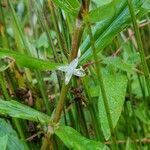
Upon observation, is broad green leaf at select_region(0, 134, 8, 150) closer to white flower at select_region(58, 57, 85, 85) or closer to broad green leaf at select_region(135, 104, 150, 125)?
white flower at select_region(58, 57, 85, 85)

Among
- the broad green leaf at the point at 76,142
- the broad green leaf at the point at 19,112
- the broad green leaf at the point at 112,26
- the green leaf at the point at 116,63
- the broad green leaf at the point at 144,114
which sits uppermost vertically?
the broad green leaf at the point at 112,26

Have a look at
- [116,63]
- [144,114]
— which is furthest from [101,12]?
[144,114]

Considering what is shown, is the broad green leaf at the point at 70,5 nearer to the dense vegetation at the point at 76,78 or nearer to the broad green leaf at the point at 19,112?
the dense vegetation at the point at 76,78

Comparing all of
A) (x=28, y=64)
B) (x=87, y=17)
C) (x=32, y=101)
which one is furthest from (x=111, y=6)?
(x=32, y=101)

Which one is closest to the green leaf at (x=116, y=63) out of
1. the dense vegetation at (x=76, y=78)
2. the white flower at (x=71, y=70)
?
the dense vegetation at (x=76, y=78)

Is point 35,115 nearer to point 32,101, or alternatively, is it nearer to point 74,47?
point 74,47

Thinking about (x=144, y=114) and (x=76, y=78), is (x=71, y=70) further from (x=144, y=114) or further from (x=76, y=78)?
(x=144, y=114)
